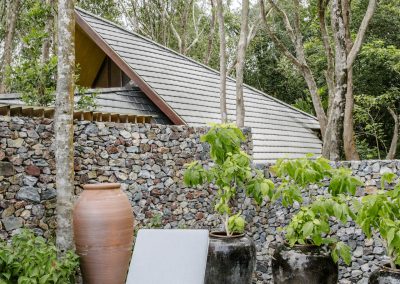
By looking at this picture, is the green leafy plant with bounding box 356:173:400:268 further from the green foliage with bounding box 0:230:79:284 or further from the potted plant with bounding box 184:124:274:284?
the green foliage with bounding box 0:230:79:284

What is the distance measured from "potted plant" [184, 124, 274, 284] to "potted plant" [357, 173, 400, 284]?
160cm

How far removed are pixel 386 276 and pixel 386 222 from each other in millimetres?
471

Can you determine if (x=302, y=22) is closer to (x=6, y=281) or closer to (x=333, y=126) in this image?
(x=333, y=126)

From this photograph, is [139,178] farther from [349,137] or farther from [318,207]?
[349,137]

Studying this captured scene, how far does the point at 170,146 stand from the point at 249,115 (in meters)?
5.24

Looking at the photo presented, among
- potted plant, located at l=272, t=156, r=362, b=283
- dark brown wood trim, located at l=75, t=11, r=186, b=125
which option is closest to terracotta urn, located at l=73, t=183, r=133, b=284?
potted plant, located at l=272, t=156, r=362, b=283

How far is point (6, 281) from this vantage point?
4.46 meters

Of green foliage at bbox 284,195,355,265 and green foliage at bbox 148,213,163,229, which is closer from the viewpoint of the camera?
green foliage at bbox 284,195,355,265

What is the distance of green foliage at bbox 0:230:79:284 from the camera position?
4.57m

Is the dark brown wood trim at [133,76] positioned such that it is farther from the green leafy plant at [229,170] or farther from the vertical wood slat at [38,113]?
the green leafy plant at [229,170]

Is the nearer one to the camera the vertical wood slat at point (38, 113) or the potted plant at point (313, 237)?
the potted plant at point (313, 237)

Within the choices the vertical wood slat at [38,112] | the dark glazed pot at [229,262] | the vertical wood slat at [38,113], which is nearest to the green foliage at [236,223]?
the dark glazed pot at [229,262]


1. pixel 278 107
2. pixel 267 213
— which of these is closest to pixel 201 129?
pixel 267 213

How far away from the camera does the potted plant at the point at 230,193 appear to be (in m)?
5.57
